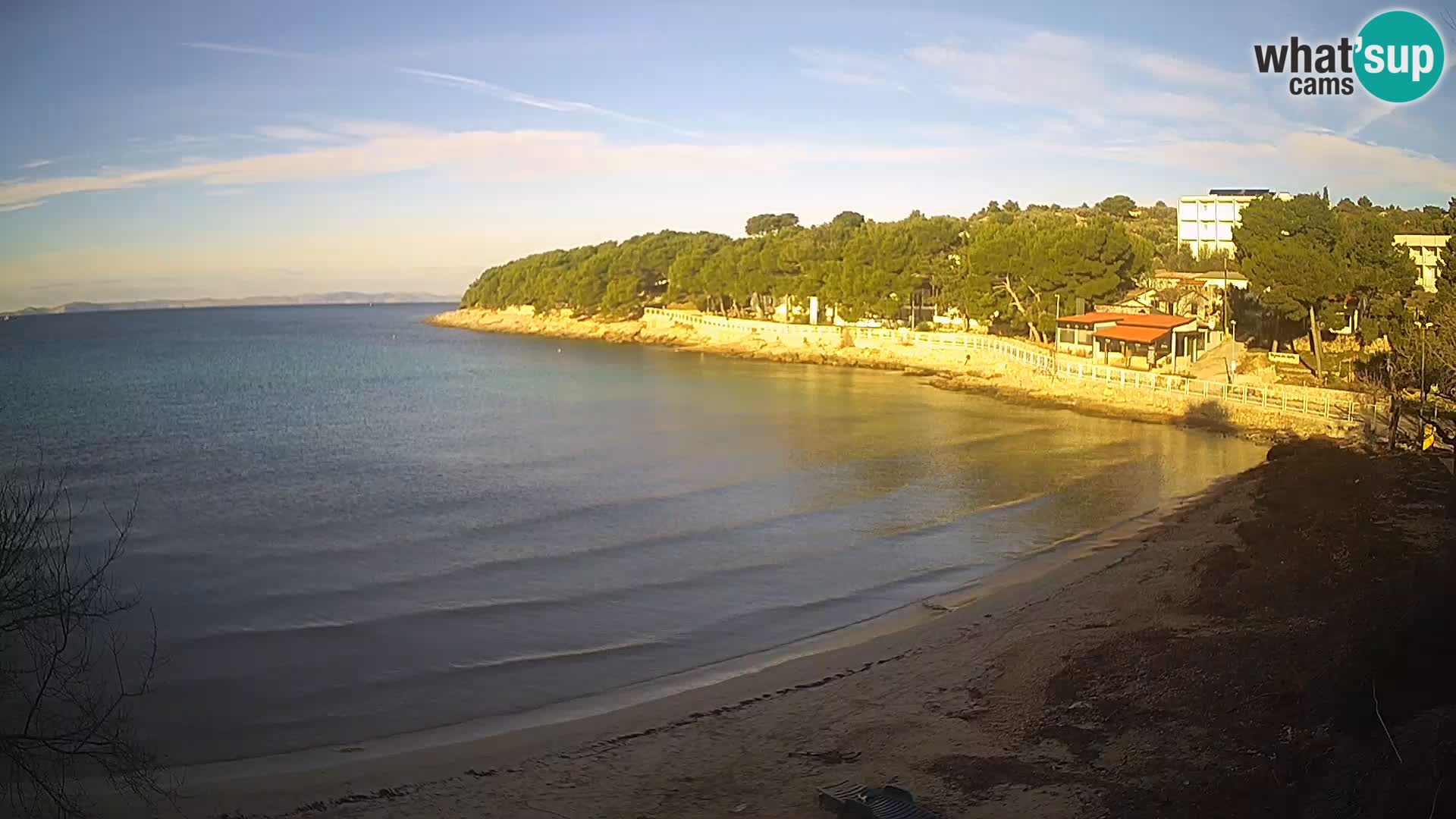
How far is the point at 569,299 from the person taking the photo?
112m

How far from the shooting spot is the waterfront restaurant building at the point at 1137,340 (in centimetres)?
4359

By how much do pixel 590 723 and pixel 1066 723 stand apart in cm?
533

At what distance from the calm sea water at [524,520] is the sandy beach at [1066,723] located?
5.57ft

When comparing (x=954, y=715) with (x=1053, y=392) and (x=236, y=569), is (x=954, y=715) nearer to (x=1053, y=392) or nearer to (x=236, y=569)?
(x=236, y=569)

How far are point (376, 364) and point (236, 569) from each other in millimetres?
59349

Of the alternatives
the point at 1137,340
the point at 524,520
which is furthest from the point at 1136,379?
the point at 524,520

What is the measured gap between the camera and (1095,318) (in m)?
47.7

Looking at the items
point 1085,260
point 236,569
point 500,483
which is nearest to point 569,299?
point 1085,260

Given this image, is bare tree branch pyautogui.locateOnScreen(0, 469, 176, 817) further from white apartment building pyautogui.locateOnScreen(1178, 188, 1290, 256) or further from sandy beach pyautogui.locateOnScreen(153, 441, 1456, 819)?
white apartment building pyautogui.locateOnScreen(1178, 188, 1290, 256)

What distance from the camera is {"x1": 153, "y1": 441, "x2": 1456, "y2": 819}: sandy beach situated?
27.6 ft

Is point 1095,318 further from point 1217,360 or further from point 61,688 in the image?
point 61,688

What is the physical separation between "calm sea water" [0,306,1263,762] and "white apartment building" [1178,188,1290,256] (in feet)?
151

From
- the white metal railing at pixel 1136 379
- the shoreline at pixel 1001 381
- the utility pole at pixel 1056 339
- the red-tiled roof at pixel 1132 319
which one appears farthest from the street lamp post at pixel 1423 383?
the utility pole at pixel 1056 339

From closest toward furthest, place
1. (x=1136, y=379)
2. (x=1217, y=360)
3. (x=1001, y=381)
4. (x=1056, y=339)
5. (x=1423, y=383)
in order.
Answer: (x=1423, y=383), (x=1136, y=379), (x=1217, y=360), (x=1001, y=381), (x=1056, y=339)
